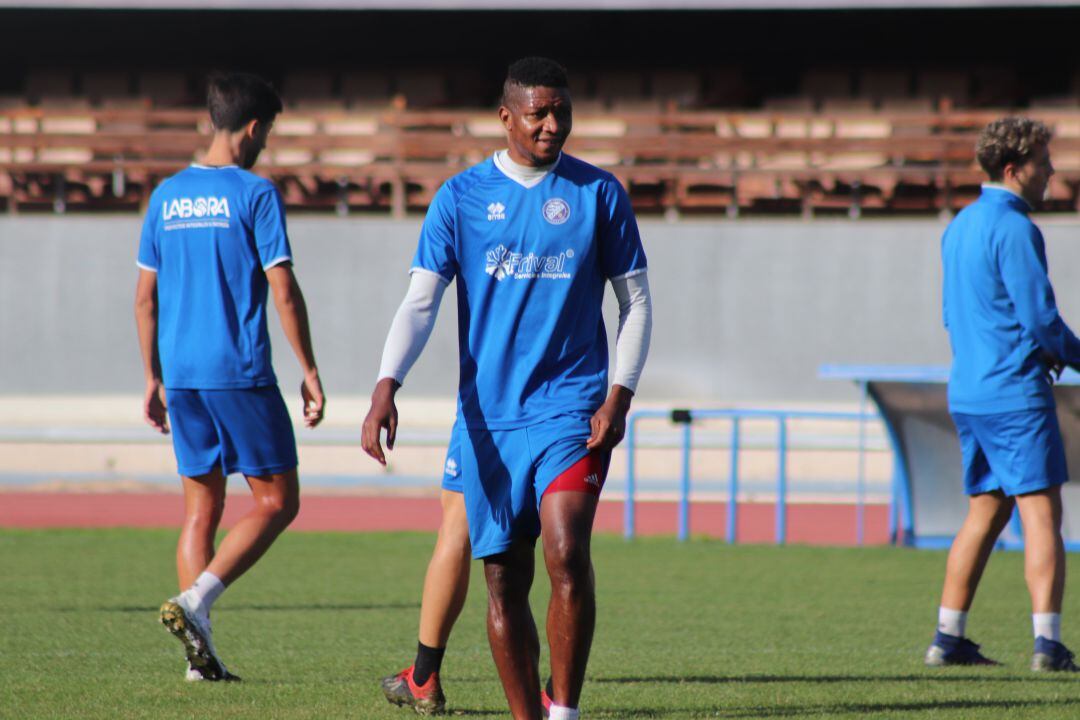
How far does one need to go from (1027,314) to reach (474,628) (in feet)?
9.78

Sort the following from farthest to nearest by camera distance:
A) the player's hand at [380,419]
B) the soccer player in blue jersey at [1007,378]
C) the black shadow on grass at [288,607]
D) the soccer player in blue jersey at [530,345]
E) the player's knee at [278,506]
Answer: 1. the black shadow on grass at [288,607]
2. the soccer player in blue jersey at [1007,378]
3. the player's knee at [278,506]
4. the soccer player in blue jersey at [530,345]
5. the player's hand at [380,419]

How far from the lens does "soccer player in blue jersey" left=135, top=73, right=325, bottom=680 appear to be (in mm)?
5668

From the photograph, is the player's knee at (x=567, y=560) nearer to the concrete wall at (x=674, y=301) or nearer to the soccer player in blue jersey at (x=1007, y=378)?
the soccer player in blue jersey at (x=1007, y=378)

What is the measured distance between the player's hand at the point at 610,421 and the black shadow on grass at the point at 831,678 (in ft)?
5.71

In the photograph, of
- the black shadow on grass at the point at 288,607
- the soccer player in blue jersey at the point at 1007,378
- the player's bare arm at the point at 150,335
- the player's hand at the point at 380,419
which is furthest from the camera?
the black shadow on grass at the point at 288,607

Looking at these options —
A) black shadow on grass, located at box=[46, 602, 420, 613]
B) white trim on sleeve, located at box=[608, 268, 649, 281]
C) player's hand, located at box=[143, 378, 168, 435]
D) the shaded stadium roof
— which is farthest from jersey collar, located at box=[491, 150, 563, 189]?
the shaded stadium roof

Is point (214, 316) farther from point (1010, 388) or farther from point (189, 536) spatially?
point (1010, 388)

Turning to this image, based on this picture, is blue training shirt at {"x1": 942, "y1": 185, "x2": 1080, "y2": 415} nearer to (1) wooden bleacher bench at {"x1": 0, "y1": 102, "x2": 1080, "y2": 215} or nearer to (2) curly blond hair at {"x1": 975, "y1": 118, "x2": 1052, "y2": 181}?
(2) curly blond hair at {"x1": 975, "y1": 118, "x2": 1052, "y2": 181}

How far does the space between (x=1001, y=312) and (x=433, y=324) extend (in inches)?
107

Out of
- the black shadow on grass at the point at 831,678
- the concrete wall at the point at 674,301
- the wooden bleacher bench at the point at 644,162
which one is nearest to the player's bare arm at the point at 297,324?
the black shadow on grass at the point at 831,678

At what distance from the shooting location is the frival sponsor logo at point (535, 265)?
170 inches

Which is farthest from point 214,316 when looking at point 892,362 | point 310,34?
point 310,34

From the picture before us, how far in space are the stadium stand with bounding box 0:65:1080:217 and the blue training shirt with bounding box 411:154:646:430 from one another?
16.9 meters

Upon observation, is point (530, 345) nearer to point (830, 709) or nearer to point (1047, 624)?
point (830, 709)
